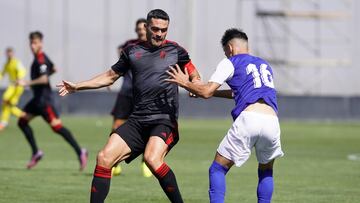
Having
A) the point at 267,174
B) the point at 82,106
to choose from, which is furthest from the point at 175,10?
the point at 267,174

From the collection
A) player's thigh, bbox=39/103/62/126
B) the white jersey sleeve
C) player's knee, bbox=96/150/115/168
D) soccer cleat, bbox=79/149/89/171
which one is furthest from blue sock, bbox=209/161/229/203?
player's thigh, bbox=39/103/62/126

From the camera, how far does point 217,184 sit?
34.8ft

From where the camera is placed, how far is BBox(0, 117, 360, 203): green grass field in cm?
1345

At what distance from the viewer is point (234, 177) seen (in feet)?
A: 55.0

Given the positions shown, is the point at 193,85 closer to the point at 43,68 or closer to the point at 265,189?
the point at 265,189

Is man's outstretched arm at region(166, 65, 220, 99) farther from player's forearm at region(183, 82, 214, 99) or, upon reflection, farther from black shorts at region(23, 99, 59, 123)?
black shorts at region(23, 99, 59, 123)

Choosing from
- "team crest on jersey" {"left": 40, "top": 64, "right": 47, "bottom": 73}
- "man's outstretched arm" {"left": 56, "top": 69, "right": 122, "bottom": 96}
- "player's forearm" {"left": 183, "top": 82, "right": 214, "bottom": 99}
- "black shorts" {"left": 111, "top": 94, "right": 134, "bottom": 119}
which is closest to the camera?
"player's forearm" {"left": 183, "top": 82, "right": 214, "bottom": 99}

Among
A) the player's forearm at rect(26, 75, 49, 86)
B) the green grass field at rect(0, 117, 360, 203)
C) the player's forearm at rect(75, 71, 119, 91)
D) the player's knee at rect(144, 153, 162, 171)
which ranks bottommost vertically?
the green grass field at rect(0, 117, 360, 203)

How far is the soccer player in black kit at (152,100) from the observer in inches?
424

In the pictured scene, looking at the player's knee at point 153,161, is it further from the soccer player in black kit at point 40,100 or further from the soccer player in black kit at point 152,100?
the soccer player in black kit at point 40,100

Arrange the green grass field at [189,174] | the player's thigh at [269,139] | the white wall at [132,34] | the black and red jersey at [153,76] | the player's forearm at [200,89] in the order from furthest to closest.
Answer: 1. the white wall at [132,34]
2. the green grass field at [189,174]
3. the black and red jersey at [153,76]
4. the player's thigh at [269,139]
5. the player's forearm at [200,89]

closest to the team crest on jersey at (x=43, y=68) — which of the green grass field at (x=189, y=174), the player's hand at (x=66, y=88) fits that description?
the green grass field at (x=189, y=174)

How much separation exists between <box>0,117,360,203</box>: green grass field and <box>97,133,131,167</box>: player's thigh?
2148mm

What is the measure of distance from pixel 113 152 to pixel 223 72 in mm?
1441
